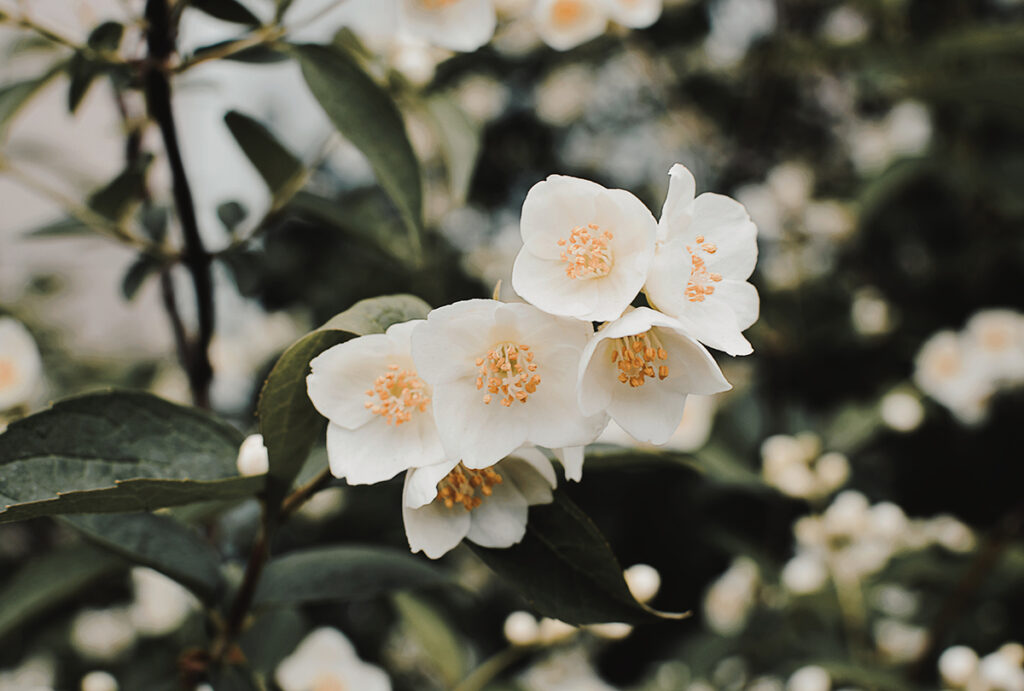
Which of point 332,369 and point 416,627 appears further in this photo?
point 416,627

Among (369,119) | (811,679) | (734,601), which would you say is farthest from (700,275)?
(734,601)

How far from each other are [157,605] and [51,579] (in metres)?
1.02

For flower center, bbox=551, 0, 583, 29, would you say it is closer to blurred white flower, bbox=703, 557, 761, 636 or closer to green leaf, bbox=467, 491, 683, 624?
green leaf, bbox=467, 491, 683, 624

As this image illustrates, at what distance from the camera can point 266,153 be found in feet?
3.47

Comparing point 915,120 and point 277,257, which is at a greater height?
point 915,120

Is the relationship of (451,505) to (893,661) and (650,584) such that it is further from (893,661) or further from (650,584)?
(893,661)

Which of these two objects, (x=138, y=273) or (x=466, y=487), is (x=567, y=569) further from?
(x=138, y=273)

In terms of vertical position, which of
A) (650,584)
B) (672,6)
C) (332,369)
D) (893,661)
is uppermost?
(672,6)

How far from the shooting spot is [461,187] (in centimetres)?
106

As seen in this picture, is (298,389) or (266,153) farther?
(266,153)

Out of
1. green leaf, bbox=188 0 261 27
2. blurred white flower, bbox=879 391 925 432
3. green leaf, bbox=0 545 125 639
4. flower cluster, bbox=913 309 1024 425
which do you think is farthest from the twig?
flower cluster, bbox=913 309 1024 425

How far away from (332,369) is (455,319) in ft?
0.38

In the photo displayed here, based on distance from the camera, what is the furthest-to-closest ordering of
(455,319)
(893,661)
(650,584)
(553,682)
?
(553,682) → (893,661) → (650,584) → (455,319)

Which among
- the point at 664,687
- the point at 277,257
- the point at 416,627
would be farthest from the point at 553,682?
the point at 277,257
